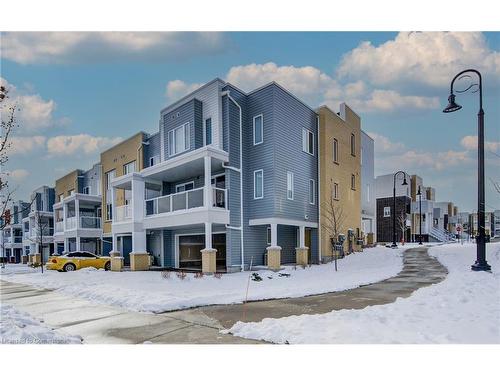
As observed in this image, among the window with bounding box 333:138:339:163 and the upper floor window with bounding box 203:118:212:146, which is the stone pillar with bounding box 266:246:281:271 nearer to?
the upper floor window with bounding box 203:118:212:146

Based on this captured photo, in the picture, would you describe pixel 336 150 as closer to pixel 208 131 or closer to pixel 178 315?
pixel 208 131

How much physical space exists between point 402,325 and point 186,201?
1192cm

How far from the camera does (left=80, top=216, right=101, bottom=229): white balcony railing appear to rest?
26.1 m

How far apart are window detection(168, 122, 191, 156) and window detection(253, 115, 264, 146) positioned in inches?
126

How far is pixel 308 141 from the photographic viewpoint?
1866cm

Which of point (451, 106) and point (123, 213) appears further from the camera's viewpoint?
point (123, 213)

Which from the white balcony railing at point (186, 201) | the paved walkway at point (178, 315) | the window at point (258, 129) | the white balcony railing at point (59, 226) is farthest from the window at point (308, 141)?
the white balcony railing at point (59, 226)

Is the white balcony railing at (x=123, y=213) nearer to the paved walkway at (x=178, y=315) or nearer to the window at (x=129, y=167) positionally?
the window at (x=129, y=167)

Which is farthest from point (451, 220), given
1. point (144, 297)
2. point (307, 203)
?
Result: point (144, 297)

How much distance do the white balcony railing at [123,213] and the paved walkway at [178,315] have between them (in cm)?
868

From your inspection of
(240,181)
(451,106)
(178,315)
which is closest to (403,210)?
(240,181)

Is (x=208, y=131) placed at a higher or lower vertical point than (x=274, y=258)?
higher

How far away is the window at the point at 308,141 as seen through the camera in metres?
18.1

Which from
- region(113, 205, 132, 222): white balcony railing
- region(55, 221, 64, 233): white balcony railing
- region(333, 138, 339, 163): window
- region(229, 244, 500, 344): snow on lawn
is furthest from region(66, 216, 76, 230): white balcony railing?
region(229, 244, 500, 344): snow on lawn
